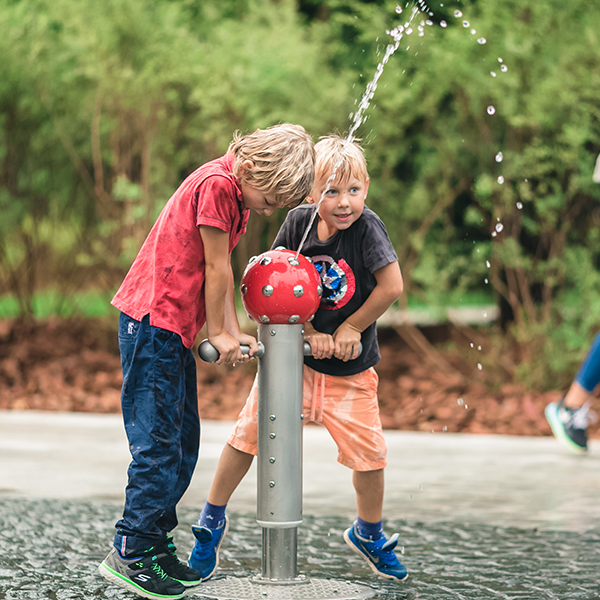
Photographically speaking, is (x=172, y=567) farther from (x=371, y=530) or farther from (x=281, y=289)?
(x=281, y=289)

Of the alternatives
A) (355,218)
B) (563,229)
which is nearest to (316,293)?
(355,218)

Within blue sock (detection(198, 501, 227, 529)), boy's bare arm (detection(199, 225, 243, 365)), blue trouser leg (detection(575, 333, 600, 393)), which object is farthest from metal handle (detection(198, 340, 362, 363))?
blue trouser leg (detection(575, 333, 600, 393))

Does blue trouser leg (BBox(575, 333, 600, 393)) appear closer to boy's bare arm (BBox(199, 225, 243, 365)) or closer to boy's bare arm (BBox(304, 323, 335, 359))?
boy's bare arm (BBox(304, 323, 335, 359))

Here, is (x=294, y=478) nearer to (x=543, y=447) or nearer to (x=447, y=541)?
(x=447, y=541)

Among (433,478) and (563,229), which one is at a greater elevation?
(563,229)

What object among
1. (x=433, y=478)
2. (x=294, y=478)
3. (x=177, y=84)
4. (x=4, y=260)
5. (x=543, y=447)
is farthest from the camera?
(x=4, y=260)

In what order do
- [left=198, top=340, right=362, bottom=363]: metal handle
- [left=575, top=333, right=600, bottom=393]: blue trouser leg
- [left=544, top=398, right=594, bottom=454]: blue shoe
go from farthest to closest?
[left=575, top=333, right=600, bottom=393]: blue trouser leg
[left=544, top=398, right=594, bottom=454]: blue shoe
[left=198, top=340, right=362, bottom=363]: metal handle

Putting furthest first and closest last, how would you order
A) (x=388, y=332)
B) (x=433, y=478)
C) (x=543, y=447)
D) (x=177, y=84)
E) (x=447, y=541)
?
1. (x=388, y=332)
2. (x=177, y=84)
3. (x=543, y=447)
4. (x=433, y=478)
5. (x=447, y=541)

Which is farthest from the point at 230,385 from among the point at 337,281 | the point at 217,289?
the point at 217,289

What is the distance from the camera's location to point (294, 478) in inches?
99.0

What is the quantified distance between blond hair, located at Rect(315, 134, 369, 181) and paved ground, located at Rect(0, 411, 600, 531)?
1.40m

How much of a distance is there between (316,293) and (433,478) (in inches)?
66.9

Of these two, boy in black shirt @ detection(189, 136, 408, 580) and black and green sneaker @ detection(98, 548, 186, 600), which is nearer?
black and green sneaker @ detection(98, 548, 186, 600)

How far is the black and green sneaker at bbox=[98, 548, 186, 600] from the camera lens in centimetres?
248
